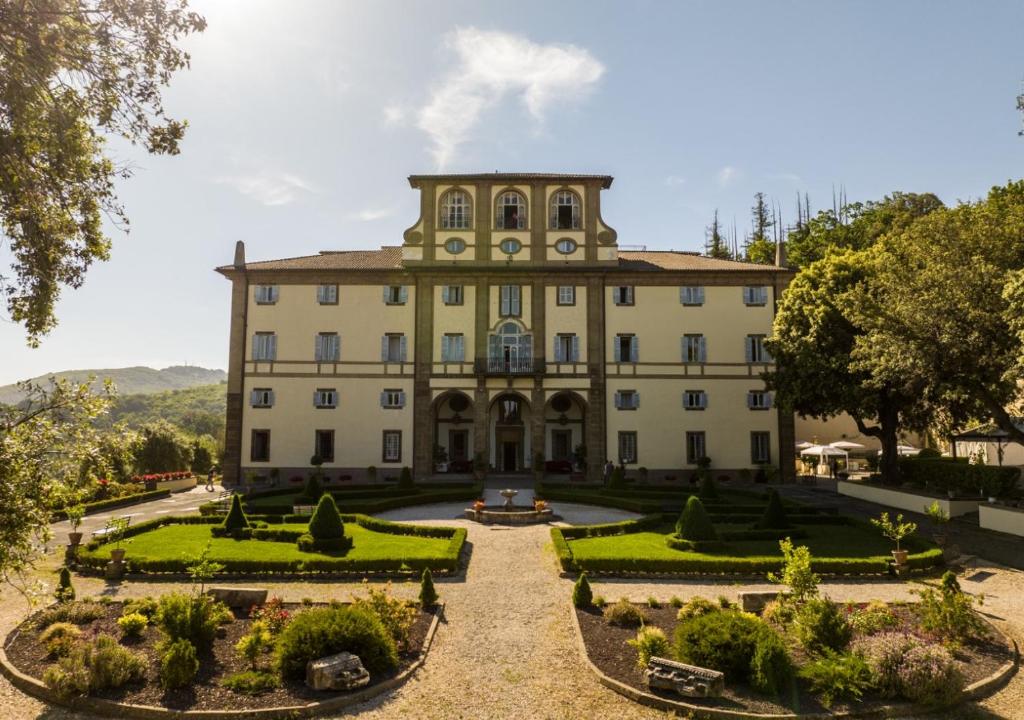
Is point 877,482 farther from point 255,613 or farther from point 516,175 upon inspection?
point 255,613

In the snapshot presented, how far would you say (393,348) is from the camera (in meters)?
39.5

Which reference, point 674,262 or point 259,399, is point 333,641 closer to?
point 259,399

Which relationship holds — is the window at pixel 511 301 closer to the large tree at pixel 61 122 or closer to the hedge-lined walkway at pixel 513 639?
the hedge-lined walkway at pixel 513 639

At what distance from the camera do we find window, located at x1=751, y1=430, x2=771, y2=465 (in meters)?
39.1

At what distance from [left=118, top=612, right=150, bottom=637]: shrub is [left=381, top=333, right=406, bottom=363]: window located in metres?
27.6

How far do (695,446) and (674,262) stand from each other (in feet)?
38.3

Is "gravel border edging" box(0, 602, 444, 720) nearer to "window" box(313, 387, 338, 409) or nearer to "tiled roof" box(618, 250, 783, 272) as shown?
"window" box(313, 387, 338, 409)

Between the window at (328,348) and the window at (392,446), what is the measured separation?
215 inches

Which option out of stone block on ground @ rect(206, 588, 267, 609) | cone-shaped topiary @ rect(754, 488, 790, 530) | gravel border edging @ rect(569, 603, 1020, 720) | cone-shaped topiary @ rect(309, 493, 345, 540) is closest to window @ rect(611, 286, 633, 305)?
cone-shaped topiary @ rect(754, 488, 790, 530)

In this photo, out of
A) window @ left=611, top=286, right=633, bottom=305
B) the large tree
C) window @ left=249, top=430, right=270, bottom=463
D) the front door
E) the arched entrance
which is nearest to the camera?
the large tree

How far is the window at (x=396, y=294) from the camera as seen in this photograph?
39.7 m

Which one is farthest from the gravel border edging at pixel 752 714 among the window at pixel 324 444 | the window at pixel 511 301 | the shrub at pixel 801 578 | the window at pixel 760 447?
the window at pixel 324 444

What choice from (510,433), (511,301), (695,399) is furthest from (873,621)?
(510,433)

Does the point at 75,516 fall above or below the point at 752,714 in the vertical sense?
above
